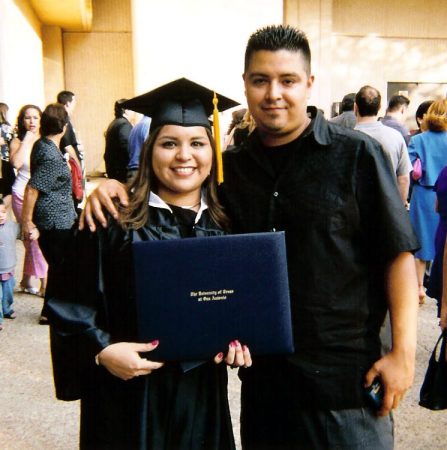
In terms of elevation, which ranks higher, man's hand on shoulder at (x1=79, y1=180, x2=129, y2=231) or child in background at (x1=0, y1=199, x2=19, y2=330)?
man's hand on shoulder at (x1=79, y1=180, x2=129, y2=231)

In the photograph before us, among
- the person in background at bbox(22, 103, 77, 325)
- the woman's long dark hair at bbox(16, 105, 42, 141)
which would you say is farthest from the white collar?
the woman's long dark hair at bbox(16, 105, 42, 141)

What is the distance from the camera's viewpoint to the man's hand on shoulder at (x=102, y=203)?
1587 millimetres

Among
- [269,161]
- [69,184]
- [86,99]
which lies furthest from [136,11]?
[269,161]

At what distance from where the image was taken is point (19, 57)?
30.6ft

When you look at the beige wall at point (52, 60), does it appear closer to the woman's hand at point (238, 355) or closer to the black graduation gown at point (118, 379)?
the black graduation gown at point (118, 379)

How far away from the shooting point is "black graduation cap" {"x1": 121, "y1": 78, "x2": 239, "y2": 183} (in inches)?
66.6

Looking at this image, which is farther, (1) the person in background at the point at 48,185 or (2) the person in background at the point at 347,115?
(2) the person in background at the point at 347,115

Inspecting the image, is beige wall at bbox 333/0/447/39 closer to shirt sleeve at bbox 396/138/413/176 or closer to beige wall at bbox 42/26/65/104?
beige wall at bbox 42/26/65/104

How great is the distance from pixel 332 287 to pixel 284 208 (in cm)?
25

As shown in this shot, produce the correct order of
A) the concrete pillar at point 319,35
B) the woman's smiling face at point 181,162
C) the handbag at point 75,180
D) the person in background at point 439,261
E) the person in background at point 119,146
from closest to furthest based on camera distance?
the woman's smiling face at point 181,162, the person in background at point 439,261, the handbag at point 75,180, the person in background at point 119,146, the concrete pillar at point 319,35

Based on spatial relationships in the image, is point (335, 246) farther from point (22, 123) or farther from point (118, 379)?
point (22, 123)

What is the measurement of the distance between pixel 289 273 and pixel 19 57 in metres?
9.07

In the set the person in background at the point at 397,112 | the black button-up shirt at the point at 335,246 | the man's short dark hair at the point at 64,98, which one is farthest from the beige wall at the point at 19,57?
the black button-up shirt at the point at 335,246

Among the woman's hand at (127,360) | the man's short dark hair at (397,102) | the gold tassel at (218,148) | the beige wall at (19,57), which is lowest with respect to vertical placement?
the woman's hand at (127,360)
